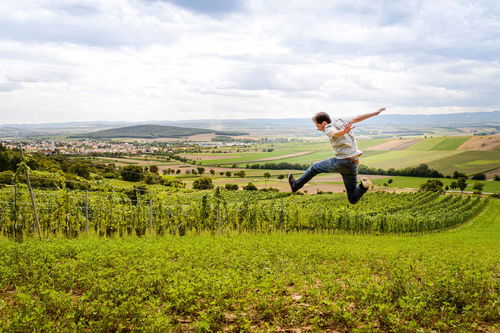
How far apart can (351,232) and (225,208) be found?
21163mm

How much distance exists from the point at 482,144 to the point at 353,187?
144m

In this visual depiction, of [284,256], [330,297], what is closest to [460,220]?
[284,256]

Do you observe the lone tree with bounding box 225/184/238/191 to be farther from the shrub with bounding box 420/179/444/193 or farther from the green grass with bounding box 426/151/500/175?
the green grass with bounding box 426/151/500/175

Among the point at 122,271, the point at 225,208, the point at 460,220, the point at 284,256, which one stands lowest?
the point at 460,220

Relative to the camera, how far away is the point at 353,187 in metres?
7.30

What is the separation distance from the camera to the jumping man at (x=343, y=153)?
237 inches

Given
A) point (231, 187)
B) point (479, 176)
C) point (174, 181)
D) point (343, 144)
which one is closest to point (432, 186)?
A: point (479, 176)

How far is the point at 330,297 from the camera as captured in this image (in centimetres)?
738

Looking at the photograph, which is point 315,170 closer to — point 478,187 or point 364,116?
point 364,116

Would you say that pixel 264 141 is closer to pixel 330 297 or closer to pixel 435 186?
pixel 435 186

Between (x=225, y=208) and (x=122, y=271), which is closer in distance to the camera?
(x=122, y=271)

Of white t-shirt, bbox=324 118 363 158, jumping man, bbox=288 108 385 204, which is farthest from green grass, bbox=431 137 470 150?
white t-shirt, bbox=324 118 363 158

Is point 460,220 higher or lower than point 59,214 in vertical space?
lower

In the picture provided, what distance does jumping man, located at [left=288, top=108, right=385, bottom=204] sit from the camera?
603cm
